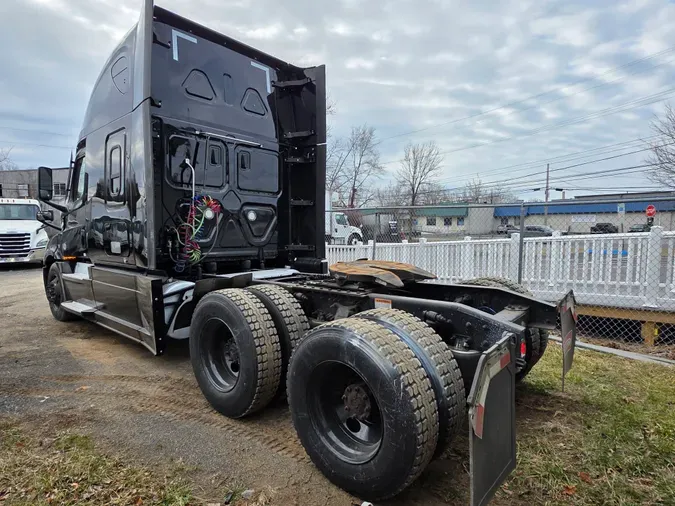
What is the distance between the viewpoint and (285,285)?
146 inches

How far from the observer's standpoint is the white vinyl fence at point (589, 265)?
5691 millimetres

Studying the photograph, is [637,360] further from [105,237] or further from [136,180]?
[105,237]

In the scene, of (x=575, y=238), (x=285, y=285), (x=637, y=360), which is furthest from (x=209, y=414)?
(x=575, y=238)

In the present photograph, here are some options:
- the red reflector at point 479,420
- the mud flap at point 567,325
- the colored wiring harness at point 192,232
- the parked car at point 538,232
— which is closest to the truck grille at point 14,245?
the colored wiring harness at point 192,232

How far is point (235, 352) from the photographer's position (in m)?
3.54

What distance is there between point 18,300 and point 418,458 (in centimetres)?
992

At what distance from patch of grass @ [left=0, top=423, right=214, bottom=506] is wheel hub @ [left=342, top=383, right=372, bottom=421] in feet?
3.22

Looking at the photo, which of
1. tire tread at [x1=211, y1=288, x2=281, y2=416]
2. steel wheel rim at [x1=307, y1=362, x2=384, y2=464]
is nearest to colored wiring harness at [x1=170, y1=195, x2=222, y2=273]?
tire tread at [x1=211, y1=288, x2=281, y2=416]

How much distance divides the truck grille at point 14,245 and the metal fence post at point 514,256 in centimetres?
1613

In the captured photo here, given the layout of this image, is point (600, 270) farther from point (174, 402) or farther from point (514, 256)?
point (174, 402)

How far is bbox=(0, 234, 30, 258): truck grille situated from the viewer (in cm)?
1453

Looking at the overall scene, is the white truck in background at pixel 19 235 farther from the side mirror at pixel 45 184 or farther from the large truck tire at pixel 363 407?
the large truck tire at pixel 363 407

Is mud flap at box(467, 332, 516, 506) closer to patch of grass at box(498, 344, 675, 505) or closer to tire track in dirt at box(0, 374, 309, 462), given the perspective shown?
patch of grass at box(498, 344, 675, 505)

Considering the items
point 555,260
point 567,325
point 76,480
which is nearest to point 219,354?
point 76,480
